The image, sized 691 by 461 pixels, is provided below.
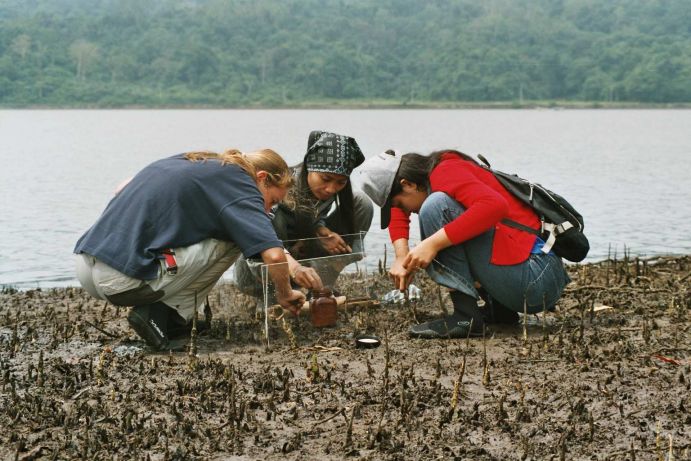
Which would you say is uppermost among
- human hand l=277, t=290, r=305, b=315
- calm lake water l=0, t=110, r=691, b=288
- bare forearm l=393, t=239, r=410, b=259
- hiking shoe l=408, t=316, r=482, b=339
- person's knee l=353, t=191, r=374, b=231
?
person's knee l=353, t=191, r=374, b=231

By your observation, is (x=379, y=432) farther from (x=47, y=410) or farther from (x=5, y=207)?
(x=5, y=207)

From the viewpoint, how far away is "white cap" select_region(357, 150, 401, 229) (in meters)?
5.45

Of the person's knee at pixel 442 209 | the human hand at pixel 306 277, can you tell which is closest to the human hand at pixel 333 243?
the human hand at pixel 306 277

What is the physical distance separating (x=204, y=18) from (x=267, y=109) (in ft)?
98.5

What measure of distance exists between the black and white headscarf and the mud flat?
3.13 ft

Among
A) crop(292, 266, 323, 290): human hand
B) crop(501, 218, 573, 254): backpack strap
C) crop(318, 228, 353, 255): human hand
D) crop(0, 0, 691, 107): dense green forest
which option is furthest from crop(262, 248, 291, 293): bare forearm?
crop(0, 0, 691, 107): dense green forest

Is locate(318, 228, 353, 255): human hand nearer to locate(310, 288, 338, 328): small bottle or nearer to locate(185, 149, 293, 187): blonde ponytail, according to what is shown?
locate(310, 288, 338, 328): small bottle

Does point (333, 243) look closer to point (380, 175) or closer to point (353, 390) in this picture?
point (380, 175)

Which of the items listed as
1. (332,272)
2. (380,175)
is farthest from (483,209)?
(332,272)

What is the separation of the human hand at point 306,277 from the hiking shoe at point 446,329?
62cm

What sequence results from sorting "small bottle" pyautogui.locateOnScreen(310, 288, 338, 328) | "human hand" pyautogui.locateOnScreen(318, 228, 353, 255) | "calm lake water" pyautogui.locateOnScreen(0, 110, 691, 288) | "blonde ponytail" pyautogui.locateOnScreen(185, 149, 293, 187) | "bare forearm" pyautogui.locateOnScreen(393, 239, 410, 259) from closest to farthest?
"blonde ponytail" pyautogui.locateOnScreen(185, 149, 293, 187) < "bare forearm" pyautogui.locateOnScreen(393, 239, 410, 259) < "small bottle" pyautogui.locateOnScreen(310, 288, 338, 328) < "human hand" pyautogui.locateOnScreen(318, 228, 353, 255) < "calm lake water" pyautogui.locateOnScreen(0, 110, 691, 288)

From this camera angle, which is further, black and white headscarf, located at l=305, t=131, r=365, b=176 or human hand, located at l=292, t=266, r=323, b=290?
black and white headscarf, located at l=305, t=131, r=365, b=176

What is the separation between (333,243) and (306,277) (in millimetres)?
760

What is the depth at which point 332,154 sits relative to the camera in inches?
229
